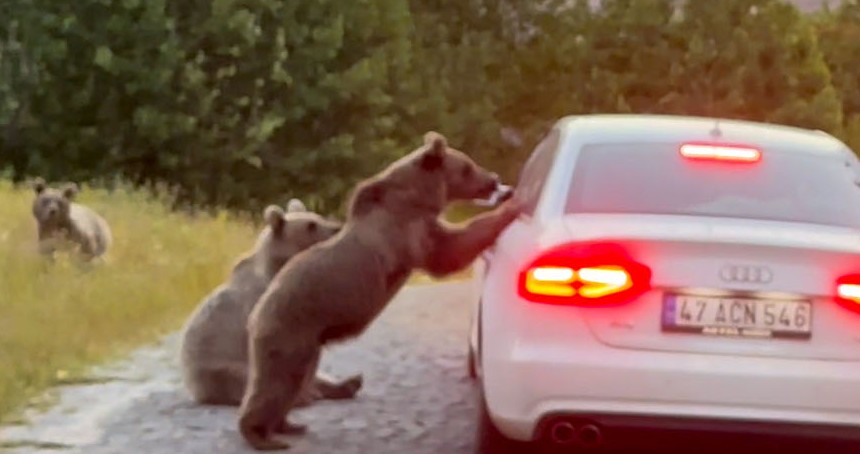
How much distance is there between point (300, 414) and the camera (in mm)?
9250

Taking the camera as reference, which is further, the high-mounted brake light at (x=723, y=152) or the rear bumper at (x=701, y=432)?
the high-mounted brake light at (x=723, y=152)

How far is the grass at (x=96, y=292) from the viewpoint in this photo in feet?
35.3

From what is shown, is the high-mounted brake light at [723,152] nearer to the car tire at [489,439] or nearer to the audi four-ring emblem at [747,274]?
the audi four-ring emblem at [747,274]

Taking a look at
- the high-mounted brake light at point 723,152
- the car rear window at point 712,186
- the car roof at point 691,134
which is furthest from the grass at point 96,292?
the high-mounted brake light at point 723,152

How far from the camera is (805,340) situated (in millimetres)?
6523

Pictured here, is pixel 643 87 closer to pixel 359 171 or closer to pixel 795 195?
pixel 359 171

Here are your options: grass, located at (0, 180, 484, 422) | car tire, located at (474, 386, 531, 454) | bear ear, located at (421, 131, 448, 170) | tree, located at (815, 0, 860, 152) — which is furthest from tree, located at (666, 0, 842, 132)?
car tire, located at (474, 386, 531, 454)

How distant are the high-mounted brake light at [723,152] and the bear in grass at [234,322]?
2689 mm

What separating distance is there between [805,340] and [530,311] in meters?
1.07

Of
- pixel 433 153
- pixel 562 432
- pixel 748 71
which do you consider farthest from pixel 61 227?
pixel 748 71

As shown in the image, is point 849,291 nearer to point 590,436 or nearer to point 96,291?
point 590,436

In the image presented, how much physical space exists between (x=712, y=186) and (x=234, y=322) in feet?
10.5

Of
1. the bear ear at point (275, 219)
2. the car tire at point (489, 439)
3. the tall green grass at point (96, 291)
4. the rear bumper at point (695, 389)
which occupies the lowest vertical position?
the tall green grass at point (96, 291)

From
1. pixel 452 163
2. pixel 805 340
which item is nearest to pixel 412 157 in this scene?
pixel 452 163
